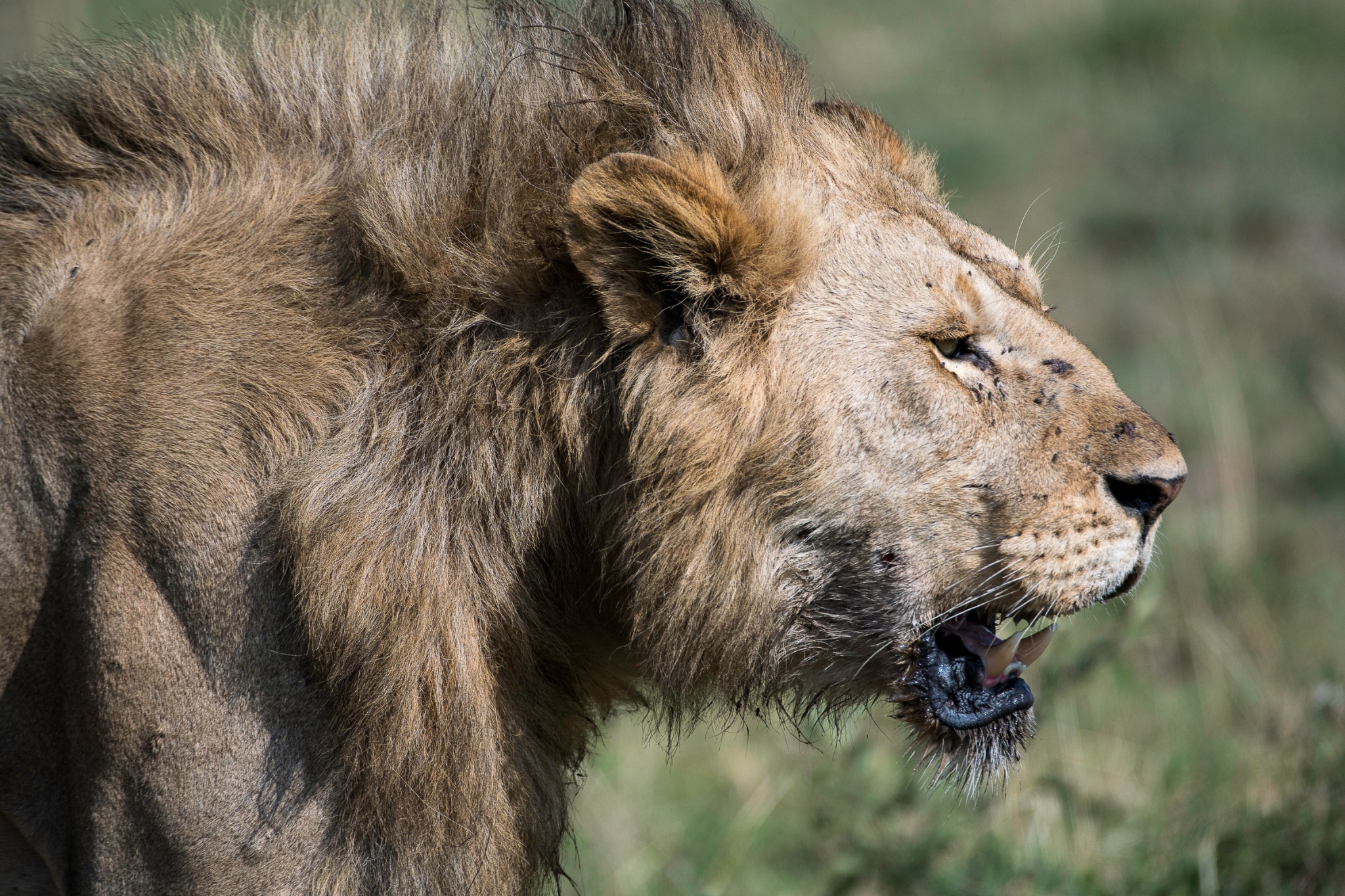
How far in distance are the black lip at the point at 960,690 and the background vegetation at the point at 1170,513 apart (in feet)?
0.90

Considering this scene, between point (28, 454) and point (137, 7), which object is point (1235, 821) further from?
point (137, 7)

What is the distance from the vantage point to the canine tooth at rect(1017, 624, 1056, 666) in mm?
2244

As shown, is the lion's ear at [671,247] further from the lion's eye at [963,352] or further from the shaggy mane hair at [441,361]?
the lion's eye at [963,352]

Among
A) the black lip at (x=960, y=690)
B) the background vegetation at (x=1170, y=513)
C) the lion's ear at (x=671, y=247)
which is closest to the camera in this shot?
the lion's ear at (x=671, y=247)

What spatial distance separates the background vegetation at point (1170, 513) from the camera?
3.18 m

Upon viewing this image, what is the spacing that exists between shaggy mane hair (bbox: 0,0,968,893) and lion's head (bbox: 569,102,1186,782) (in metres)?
0.02

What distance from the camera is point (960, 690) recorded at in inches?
86.6

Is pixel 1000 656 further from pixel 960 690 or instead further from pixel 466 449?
pixel 466 449

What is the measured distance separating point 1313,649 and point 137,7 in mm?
10898

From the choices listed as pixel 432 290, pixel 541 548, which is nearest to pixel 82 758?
pixel 541 548

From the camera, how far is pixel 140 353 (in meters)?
1.96

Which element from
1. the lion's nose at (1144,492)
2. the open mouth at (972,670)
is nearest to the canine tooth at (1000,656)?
the open mouth at (972,670)

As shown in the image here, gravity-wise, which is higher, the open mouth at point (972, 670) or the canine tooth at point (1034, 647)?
the canine tooth at point (1034, 647)

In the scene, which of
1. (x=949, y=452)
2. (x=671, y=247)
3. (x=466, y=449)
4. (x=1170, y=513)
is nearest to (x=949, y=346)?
(x=949, y=452)
